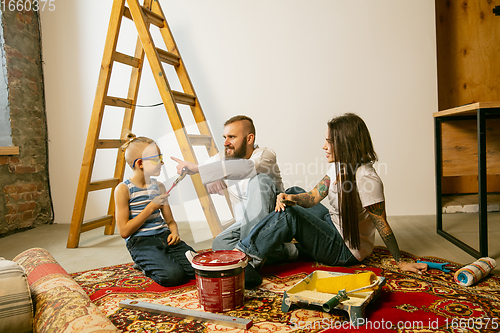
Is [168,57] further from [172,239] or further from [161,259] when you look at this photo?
[161,259]

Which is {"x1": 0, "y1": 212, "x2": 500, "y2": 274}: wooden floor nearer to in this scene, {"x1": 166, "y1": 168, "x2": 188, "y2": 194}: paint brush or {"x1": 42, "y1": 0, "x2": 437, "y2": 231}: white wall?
{"x1": 42, "y1": 0, "x2": 437, "y2": 231}: white wall

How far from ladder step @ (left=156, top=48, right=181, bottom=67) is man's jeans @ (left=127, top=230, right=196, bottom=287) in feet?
4.21

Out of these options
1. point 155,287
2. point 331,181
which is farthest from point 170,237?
point 331,181

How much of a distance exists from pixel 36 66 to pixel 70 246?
1793 mm

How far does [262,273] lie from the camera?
1.64m

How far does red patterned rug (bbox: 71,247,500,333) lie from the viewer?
1103 mm

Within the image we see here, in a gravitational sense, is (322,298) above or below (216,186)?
below

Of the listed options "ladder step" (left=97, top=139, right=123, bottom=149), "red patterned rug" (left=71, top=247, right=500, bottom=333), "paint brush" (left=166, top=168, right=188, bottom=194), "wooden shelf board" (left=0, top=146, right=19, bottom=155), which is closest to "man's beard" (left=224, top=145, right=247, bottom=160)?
"paint brush" (left=166, top=168, right=188, bottom=194)

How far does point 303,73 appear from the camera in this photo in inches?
114

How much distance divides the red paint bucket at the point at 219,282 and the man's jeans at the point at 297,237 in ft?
0.75

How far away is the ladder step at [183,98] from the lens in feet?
7.78

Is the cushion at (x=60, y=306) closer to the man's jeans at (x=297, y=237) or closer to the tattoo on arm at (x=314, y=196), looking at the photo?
the man's jeans at (x=297, y=237)

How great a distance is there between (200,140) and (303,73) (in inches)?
42.8

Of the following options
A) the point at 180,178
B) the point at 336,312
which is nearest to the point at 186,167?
the point at 180,178
